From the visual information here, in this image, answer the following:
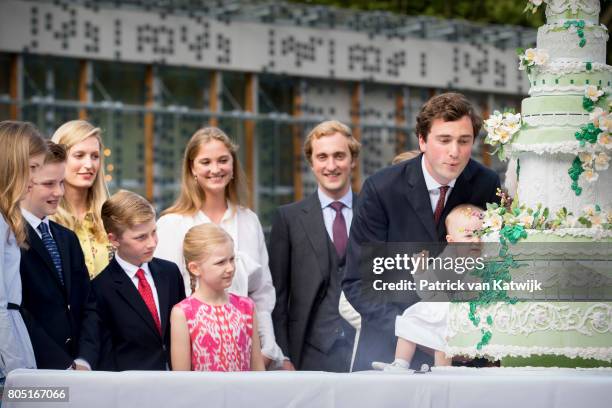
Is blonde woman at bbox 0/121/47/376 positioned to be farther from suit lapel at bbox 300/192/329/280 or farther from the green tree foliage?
the green tree foliage

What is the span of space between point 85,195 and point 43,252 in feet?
4.83

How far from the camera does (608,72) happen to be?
19.2 feet

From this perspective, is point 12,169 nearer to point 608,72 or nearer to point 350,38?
point 608,72

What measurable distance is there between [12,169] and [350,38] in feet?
66.3

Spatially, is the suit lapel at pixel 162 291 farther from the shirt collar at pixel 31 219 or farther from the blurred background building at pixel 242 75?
the blurred background building at pixel 242 75

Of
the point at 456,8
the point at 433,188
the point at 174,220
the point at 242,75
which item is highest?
the point at 456,8

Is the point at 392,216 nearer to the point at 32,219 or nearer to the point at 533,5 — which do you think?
the point at 533,5

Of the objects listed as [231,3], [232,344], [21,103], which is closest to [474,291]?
[232,344]

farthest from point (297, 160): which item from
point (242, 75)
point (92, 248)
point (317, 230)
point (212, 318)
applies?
point (212, 318)

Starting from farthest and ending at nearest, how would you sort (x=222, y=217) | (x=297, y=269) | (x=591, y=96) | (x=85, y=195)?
(x=297, y=269)
(x=222, y=217)
(x=85, y=195)
(x=591, y=96)

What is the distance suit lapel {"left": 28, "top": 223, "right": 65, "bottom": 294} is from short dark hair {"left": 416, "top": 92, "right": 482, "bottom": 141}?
6.43 ft

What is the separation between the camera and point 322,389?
5059 mm

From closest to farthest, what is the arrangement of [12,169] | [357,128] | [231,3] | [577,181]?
[577,181] → [12,169] → [231,3] → [357,128]

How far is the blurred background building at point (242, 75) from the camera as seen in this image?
22344 millimetres
